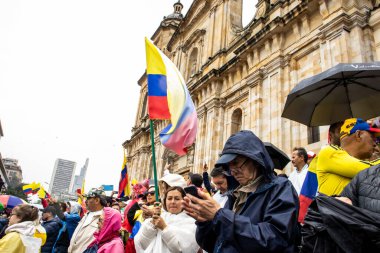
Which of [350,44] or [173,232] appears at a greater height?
[350,44]

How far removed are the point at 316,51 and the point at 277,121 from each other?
266cm

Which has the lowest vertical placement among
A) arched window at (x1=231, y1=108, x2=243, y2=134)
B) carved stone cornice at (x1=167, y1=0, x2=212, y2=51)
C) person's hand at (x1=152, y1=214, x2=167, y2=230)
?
person's hand at (x1=152, y1=214, x2=167, y2=230)

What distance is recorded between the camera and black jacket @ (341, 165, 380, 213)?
61.8 inches

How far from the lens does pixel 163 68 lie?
3906mm

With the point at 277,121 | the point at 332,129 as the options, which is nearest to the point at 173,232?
the point at 332,129

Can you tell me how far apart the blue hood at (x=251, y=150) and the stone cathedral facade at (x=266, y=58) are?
674 cm

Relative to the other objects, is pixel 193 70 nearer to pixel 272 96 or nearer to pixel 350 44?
pixel 272 96

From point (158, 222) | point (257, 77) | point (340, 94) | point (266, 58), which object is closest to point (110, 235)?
point (158, 222)

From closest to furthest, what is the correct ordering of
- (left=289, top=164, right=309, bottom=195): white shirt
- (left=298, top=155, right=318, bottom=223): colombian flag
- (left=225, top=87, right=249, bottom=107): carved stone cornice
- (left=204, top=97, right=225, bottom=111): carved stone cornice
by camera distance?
(left=298, top=155, right=318, bottom=223): colombian flag → (left=289, top=164, right=309, bottom=195): white shirt → (left=225, top=87, right=249, bottom=107): carved stone cornice → (left=204, top=97, right=225, bottom=111): carved stone cornice

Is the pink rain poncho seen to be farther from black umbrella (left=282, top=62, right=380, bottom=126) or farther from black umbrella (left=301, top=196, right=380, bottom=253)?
black umbrella (left=282, top=62, right=380, bottom=126)

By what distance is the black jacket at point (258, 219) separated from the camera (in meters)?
1.62

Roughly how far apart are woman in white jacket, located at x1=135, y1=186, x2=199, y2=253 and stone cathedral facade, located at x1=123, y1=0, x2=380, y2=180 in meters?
6.21

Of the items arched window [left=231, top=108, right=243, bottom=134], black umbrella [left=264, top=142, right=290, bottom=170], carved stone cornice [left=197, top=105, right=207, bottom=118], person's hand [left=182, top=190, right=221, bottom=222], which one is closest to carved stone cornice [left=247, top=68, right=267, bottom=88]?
arched window [left=231, top=108, right=243, bottom=134]

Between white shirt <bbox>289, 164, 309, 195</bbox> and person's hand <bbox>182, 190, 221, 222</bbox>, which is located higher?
white shirt <bbox>289, 164, 309, 195</bbox>
